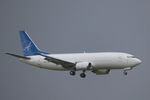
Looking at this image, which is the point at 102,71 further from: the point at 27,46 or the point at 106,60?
the point at 27,46

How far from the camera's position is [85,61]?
74500mm

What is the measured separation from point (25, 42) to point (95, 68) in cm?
1761

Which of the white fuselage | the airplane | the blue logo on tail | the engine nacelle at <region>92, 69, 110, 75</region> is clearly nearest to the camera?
the white fuselage

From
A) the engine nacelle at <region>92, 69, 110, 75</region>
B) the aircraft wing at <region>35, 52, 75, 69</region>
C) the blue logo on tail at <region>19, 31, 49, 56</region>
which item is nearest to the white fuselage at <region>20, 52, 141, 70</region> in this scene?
the aircraft wing at <region>35, 52, 75, 69</region>

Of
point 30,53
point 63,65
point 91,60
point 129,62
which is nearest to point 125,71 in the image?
point 129,62

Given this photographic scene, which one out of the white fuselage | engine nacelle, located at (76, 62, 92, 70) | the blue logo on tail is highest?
the blue logo on tail

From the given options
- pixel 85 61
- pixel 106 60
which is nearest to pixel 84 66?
pixel 85 61

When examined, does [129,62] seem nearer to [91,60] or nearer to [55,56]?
[91,60]

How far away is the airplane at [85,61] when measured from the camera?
71500 millimetres

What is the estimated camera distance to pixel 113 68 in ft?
238

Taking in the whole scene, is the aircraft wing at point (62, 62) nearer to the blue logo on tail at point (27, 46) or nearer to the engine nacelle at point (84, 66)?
the engine nacelle at point (84, 66)

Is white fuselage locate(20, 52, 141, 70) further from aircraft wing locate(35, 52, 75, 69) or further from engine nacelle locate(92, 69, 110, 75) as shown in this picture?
engine nacelle locate(92, 69, 110, 75)

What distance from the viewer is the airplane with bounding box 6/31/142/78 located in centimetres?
7150

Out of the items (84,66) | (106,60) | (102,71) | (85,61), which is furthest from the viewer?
(102,71)
